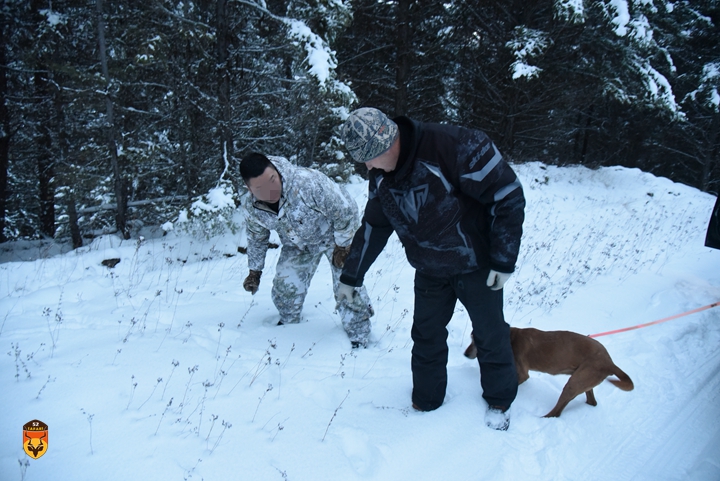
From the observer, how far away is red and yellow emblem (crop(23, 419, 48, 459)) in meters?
2.09

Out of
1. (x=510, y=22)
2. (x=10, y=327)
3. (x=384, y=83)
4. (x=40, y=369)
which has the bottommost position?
(x=10, y=327)

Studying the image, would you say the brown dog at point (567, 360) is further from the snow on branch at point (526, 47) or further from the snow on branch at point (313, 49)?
the snow on branch at point (526, 47)

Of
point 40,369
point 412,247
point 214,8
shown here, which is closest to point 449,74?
point 214,8

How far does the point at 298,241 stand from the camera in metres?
3.52

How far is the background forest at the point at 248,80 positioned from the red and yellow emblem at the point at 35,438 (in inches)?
186

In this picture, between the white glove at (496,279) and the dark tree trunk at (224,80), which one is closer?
the white glove at (496,279)

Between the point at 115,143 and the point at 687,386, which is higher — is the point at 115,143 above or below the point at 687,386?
below

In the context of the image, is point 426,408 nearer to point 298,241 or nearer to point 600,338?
point 298,241

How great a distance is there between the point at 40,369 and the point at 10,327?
1208 mm

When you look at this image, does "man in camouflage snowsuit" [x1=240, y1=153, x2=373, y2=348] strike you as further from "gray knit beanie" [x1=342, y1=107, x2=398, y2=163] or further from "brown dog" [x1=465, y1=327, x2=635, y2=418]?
"brown dog" [x1=465, y1=327, x2=635, y2=418]

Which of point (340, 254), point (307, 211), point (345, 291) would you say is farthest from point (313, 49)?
point (345, 291)

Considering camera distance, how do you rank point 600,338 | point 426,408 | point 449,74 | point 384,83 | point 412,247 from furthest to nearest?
point 449,74 < point 384,83 < point 600,338 < point 426,408 < point 412,247

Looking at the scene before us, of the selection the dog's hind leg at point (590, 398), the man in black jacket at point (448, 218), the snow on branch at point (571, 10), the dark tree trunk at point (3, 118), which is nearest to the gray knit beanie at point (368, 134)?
the man in black jacket at point (448, 218)

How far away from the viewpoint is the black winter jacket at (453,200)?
79.4 inches
